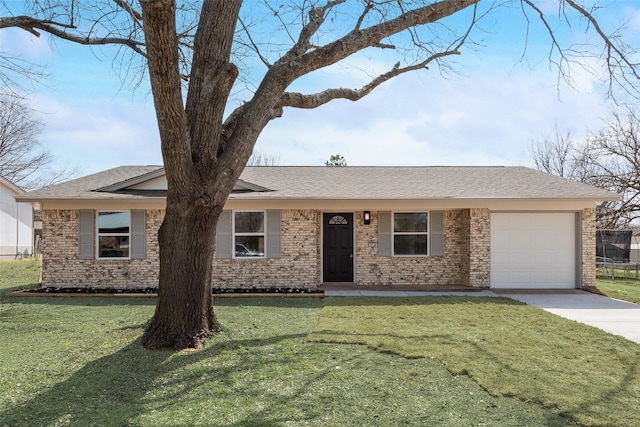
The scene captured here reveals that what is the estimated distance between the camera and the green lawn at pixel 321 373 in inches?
165

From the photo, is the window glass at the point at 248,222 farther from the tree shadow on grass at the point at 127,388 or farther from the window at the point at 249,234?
the tree shadow on grass at the point at 127,388

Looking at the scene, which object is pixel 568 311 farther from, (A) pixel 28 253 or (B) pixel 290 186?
(A) pixel 28 253

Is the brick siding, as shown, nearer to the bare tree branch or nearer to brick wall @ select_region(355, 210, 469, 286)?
brick wall @ select_region(355, 210, 469, 286)

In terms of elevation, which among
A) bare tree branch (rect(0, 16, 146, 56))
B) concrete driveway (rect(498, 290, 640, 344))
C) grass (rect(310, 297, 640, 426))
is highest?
bare tree branch (rect(0, 16, 146, 56))

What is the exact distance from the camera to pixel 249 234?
41.6 ft

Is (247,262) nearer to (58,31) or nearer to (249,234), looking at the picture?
(249,234)

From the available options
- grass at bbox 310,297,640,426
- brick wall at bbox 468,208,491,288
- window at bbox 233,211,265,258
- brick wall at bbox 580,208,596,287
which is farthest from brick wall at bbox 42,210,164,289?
brick wall at bbox 580,208,596,287

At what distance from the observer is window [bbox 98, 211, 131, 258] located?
12.6 m

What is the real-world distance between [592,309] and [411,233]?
4.76 metres

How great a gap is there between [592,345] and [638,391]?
2.03 metres

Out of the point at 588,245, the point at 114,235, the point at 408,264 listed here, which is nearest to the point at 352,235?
the point at 408,264

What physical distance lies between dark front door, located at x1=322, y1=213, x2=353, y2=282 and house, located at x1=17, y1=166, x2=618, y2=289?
0.19ft

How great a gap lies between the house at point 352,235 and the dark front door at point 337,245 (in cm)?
6

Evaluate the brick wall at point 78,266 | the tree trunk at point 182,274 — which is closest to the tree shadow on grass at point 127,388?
the tree trunk at point 182,274
